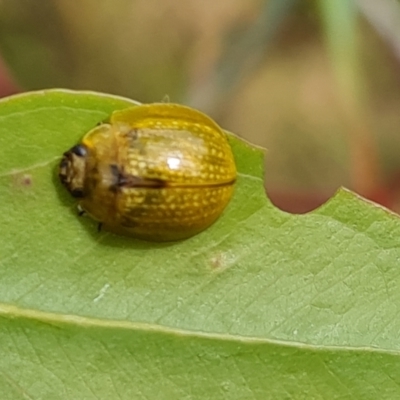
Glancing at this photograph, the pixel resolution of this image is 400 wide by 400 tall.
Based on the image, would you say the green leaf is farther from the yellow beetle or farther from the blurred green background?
the blurred green background

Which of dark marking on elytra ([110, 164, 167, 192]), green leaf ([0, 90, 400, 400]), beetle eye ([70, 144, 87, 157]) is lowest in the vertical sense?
green leaf ([0, 90, 400, 400])

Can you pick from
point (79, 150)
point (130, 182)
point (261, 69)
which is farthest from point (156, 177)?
point (261, 69)

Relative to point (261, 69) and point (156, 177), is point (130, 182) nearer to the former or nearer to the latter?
point (156, 177)

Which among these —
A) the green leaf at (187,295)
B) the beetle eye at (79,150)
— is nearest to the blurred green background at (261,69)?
the green leaf at (187,295)

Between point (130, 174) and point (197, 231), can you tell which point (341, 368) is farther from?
point (130, 174)

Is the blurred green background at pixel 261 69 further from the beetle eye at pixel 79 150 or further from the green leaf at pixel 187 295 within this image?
the beetle eye at pixel 79 150

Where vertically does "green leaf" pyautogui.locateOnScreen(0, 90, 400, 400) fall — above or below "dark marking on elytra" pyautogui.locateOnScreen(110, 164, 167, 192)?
below

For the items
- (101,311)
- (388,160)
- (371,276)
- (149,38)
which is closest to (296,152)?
(388,160)

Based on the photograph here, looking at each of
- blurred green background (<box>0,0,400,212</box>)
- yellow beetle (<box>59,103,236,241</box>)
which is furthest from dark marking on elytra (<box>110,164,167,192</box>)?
blurred green background (<box>0,0,400,212</box>)
